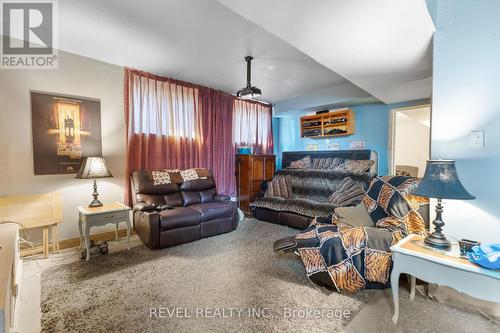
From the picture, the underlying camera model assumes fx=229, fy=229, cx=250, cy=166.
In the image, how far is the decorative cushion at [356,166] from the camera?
4.16 m

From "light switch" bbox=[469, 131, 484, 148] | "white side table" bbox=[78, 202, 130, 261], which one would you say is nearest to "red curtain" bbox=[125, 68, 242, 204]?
"white side table" bbox=[78, 202, 130, 261]

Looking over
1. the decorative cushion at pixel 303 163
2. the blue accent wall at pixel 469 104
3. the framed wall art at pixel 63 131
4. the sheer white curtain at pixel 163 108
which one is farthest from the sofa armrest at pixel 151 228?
the decorative cushion at pixel 303 163

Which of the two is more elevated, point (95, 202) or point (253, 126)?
point (253, 126)

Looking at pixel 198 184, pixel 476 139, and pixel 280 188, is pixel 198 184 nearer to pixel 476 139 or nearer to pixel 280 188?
pixel 280 188

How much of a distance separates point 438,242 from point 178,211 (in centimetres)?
276

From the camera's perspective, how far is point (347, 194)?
12.1 feet

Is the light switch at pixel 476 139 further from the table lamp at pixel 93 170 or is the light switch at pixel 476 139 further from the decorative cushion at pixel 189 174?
the table lamp at pixel 93 170

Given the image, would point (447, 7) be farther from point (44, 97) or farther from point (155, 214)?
point (44, 97)

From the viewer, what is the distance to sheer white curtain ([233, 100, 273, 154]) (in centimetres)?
514

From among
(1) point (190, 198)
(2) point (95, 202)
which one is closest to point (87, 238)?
(2) point (95, 202)

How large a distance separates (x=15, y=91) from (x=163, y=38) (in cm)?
184

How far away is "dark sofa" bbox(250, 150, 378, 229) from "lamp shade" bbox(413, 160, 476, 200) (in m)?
1.97

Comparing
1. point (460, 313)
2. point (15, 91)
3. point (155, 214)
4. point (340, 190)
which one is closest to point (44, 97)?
point (15, 91)

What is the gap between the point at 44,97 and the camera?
2846 millimetres
